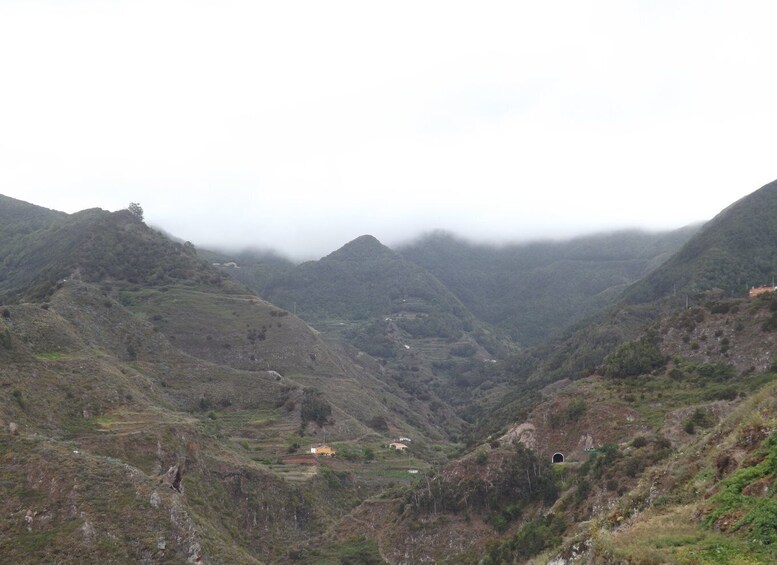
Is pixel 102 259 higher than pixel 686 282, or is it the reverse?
pixel 102 259

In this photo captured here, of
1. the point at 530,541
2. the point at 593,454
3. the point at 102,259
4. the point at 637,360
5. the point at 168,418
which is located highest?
the point at 102,259

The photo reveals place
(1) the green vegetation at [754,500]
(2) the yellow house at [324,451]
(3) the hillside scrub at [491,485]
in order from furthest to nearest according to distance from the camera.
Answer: (2) the yellow house at [324,451] → (3) the hillside scrub at [491,485] → (1) the green vegetation at [754,500]

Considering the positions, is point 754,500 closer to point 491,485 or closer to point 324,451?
point 491,485

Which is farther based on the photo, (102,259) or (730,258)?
(102,259)

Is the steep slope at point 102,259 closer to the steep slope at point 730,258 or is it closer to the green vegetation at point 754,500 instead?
the steep slope at point 730,258

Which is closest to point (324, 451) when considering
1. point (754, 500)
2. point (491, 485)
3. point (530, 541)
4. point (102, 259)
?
point (491, 485)

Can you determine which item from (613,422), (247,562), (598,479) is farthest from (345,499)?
(598,479)

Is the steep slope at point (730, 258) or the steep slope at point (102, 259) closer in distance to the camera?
the steep slope at point (730, 258)

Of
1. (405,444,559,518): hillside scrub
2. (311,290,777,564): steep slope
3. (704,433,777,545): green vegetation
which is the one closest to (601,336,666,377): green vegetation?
(311,290,777,564): steep slope

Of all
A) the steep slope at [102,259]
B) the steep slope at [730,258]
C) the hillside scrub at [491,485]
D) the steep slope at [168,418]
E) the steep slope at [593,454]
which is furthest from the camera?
the steep slope at [102,259]

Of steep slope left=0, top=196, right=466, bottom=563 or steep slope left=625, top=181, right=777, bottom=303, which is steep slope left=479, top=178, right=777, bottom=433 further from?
steep slope left=0, top=196, right=466, bottom=563

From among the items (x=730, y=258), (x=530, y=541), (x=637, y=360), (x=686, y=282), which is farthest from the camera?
(x=686, y=282)

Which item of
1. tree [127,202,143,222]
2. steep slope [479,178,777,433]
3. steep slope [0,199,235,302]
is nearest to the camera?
steep slope [479,178,777,433]

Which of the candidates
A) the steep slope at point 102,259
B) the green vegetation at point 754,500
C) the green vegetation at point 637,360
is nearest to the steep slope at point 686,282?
the green vegetation at point 637,360
